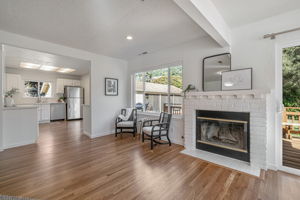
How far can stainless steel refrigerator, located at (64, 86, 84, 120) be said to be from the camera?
23.2 feet

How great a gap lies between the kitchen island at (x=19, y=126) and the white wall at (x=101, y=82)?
1433mm

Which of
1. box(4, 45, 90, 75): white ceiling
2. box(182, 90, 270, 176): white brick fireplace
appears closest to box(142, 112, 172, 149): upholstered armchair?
box(182, 90, 270, 176): white brick fireplace

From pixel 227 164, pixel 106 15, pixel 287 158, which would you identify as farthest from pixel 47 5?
pixel 287 158

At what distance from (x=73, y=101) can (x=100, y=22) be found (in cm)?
596

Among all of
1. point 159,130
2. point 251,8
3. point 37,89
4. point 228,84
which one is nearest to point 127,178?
point 159,130

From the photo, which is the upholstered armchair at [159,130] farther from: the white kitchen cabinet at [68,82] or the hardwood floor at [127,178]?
the white kitchen cabinet at [68,82]

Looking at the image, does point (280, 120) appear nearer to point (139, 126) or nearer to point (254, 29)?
point (254, 29)

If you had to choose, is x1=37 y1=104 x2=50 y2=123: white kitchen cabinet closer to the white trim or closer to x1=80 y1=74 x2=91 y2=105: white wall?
x1=80 y1=74 x2=91 y2=105: white wall

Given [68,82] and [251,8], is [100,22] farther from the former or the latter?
[68,82]

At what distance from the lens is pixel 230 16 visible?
226 centimetres

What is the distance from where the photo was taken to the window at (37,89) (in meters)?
6.23

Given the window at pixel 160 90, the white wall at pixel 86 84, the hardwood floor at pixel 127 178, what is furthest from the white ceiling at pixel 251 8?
the white wall at pixel 86 84

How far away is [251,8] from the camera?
6.77 ft

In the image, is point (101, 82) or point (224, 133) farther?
point (101, 82)
